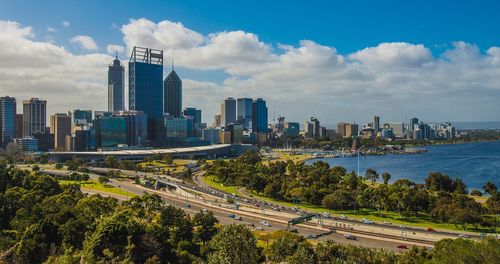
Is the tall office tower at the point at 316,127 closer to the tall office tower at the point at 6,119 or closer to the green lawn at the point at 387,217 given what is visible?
the tall office tower at the point at 6,119

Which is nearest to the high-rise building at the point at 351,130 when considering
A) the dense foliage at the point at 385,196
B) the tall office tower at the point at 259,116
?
the tall office tower at the point at 259,116

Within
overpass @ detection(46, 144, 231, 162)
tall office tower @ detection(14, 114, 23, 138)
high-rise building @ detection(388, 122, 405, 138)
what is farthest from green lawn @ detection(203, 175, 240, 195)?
high-rise building @ detection(388, 122, 405, 138)

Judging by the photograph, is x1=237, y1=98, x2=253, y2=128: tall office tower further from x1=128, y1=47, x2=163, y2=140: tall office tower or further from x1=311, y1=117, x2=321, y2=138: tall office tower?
x1=128, y1=47, x2=163, y2=140: tall office tower

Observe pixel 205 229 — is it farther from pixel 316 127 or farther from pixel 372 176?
pixel 316 127

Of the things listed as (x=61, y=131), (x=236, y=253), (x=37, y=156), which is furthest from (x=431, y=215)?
(x=61, y=131)

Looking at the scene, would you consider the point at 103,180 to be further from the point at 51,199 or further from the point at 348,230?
the point at 348,230

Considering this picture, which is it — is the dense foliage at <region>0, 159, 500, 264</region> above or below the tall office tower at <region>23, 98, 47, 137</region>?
below
